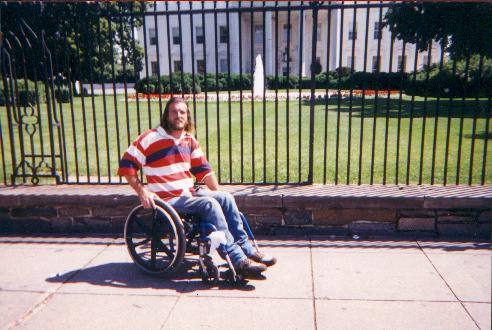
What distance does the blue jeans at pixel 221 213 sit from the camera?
3.24 meters

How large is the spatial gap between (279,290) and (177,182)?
1184mm

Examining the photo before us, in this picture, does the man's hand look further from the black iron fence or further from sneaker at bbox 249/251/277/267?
the black iron fence

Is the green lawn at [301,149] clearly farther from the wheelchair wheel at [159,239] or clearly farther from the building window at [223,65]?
the building window at [223,65]

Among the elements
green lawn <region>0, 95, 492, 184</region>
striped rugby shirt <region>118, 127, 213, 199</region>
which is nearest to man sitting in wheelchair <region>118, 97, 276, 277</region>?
striped rugby shirt <region>118, 127, 213, 199</region>

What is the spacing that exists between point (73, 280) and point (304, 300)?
188cm

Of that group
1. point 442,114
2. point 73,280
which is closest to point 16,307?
point 73,280

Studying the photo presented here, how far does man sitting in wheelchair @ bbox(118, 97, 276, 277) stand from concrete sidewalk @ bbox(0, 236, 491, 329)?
0.32 m

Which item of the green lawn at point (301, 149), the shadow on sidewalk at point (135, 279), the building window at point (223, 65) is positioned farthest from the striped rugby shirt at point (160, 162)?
the building window at point (223, 65)

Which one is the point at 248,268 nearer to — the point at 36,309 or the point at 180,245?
the point at 180,245

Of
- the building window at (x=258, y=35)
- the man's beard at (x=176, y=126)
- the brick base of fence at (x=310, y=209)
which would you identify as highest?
the building window at (x=258, y=35)

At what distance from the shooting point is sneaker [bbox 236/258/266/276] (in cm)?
322

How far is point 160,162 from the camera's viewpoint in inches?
135

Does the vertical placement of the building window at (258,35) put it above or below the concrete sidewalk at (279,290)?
above

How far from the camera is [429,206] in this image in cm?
413
